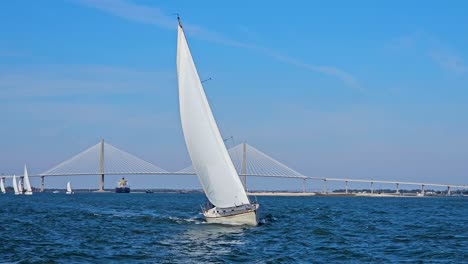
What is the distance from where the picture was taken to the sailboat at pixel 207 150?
37.4 metres

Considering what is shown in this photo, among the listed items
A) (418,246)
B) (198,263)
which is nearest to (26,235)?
(198,263)

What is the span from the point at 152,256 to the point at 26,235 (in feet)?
33.7

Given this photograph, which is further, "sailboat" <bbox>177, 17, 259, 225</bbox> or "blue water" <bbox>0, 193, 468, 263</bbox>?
"sailboat" <bbox>177, 17, 259, 225</bbox>

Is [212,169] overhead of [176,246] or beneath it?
overhead

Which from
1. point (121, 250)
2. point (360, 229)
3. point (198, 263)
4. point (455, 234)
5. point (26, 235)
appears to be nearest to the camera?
point (198, 263)

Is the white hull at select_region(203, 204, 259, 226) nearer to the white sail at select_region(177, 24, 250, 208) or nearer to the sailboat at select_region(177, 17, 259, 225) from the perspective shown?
the sailboat at select_region(177, 17, 259, 225)

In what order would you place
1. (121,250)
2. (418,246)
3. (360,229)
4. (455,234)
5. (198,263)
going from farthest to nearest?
(360,229)
(455,234)
(418,246)
(121,250)
(198,263)

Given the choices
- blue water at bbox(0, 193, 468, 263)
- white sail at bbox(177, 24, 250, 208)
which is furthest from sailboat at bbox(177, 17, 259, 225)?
blue water at bbox(0, 193, 468, 263)

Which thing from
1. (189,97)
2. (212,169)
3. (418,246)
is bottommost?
(418,246)

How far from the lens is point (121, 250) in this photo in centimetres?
2778

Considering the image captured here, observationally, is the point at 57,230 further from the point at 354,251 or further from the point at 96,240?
the point at 354,251

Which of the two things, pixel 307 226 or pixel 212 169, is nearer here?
pixel 212 169

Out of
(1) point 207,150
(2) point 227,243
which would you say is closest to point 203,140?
(1) point 207,150

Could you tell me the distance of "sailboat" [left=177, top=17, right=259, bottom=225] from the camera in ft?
123
